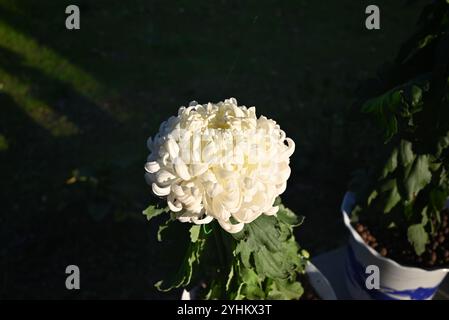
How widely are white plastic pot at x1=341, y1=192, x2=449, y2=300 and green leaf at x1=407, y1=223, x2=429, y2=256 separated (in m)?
0.10

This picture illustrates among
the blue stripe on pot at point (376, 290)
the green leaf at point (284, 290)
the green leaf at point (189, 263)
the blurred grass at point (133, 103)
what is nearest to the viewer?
the green leaf at point (189, 263)

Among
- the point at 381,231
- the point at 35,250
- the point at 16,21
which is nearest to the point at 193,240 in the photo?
the point at 381,231

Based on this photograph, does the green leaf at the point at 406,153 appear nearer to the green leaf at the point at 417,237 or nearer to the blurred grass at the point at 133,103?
the blurred grass at the point at 133,103

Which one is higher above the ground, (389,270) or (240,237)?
(240,237)

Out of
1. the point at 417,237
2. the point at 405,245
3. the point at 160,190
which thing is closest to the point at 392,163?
the point at 417,237

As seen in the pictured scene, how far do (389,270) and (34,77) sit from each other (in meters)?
3.48

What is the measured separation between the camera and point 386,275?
222 centimetres

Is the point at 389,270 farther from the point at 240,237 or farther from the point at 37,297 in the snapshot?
the point at 37,297

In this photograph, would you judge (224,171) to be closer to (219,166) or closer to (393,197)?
(219,166)

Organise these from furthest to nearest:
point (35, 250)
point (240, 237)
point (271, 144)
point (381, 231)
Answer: point (35, 250), point (381, 231), point (240, 237), point (271, 144)

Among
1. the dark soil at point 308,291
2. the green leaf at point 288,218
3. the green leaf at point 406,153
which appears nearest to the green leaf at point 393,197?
the green leaf at point 406,153

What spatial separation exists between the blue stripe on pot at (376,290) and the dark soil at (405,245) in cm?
12

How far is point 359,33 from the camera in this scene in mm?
5199

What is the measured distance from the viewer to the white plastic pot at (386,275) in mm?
2180
